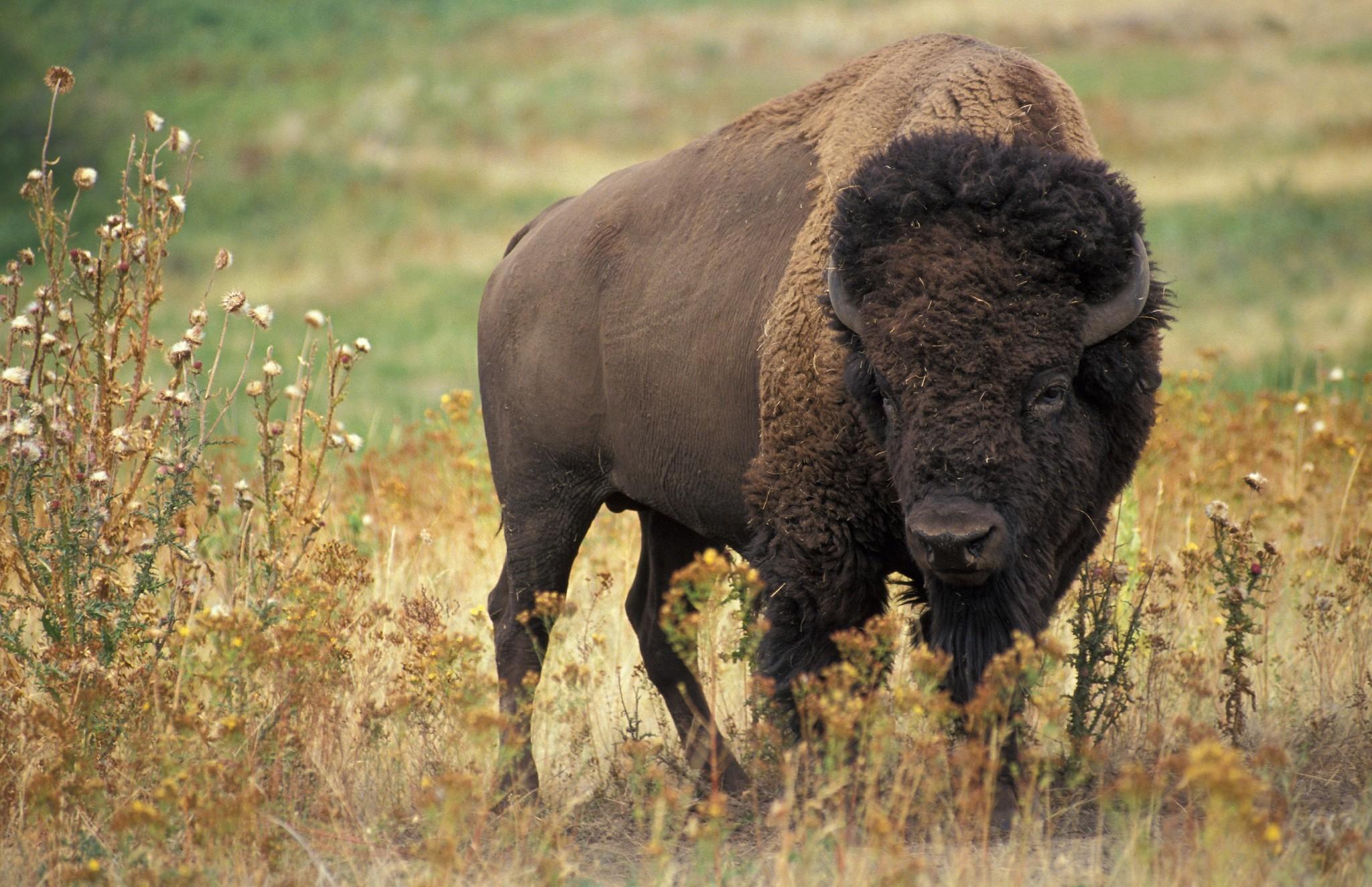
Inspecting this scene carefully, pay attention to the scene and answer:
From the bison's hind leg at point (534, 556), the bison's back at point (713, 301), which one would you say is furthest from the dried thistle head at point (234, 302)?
the bison's hind leg at point (534, 556)

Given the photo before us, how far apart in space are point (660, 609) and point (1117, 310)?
2.45 metres

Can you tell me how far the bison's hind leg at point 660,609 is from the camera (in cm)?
578

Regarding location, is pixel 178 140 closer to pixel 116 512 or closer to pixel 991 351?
pixel 116 512

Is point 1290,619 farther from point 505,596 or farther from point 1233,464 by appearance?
point 505,596

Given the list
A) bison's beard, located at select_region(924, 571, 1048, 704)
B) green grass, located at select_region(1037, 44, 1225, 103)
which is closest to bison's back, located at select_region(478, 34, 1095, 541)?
bison's beard, located at select_region(924, 571, 1048, 704)

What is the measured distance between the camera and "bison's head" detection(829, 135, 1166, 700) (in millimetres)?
3947

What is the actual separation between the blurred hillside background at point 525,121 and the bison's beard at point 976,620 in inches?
580

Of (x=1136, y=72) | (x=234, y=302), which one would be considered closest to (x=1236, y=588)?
(x=234, y=302)

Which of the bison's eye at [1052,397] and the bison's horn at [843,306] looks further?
the bison's horn at [843,306]

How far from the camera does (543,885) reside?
354 cm

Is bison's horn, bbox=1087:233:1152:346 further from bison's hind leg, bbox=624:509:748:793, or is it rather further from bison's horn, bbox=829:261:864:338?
bison's hind leg, bbox=624:509:748:793

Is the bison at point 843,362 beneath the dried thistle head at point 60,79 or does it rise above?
beneath

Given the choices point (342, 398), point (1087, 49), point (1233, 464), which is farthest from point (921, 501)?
point (1087, 49)

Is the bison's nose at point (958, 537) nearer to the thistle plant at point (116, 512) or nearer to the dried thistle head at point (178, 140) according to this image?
the thistle plant at point (116, 512)
